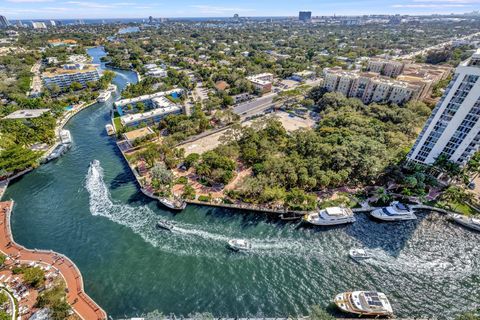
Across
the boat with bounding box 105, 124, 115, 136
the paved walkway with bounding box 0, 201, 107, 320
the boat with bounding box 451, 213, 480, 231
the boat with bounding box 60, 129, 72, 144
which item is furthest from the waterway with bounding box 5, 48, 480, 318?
the boat with bounding box 105, 124, 115, 136

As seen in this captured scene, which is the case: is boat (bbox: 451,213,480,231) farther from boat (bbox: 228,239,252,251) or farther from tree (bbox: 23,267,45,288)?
tree (bbox: 23,267,45,288)

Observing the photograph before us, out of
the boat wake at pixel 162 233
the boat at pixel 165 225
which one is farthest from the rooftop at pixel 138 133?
the boat at pixel 165 225

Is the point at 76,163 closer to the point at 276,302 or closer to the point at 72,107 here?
the point at 72,107

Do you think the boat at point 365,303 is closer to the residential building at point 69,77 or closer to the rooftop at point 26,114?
the rooftop at point 26,114

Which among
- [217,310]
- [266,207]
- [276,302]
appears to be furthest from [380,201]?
[217,310]

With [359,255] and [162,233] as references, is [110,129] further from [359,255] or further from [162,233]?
[359,255]

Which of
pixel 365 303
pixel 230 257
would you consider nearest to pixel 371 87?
pixel 365 303
